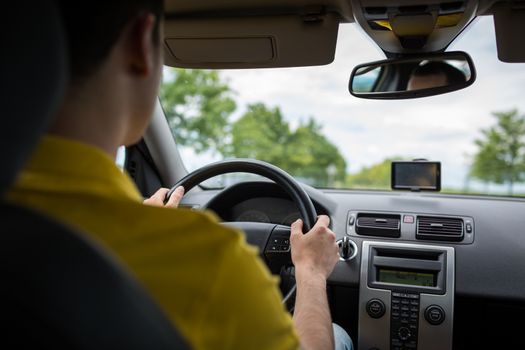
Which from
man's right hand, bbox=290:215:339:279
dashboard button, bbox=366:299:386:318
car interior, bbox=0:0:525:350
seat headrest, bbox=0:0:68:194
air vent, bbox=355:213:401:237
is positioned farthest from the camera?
air vent, bbox=355:213:401:237

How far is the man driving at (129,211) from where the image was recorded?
0.84m

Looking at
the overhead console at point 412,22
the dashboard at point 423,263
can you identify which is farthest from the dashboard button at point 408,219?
the overhead console at point 412,22

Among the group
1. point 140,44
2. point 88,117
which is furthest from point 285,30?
point 88,117

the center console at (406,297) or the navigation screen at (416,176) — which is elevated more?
the navigation screen at (416,176)

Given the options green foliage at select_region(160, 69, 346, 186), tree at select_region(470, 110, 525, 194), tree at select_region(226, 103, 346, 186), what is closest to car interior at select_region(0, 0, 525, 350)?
green foliage at select_region(160, 69, 346, 186)

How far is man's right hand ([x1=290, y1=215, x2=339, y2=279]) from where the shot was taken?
1.72 meters

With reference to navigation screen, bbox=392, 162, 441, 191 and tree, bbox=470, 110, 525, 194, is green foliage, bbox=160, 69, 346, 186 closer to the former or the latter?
tree, bbox=470, 110, 525, 194

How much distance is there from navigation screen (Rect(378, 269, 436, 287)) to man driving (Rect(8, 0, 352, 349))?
1.83 meters

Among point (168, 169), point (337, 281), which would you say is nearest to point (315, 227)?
point (337, 281)

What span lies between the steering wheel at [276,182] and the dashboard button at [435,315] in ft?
2.70

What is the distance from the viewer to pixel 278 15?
237 centimetres

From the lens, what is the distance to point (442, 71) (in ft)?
8.31

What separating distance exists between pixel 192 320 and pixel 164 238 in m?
0.15

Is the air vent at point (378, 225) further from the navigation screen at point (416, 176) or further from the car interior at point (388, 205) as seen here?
the navigation screen at point (416, 176)
